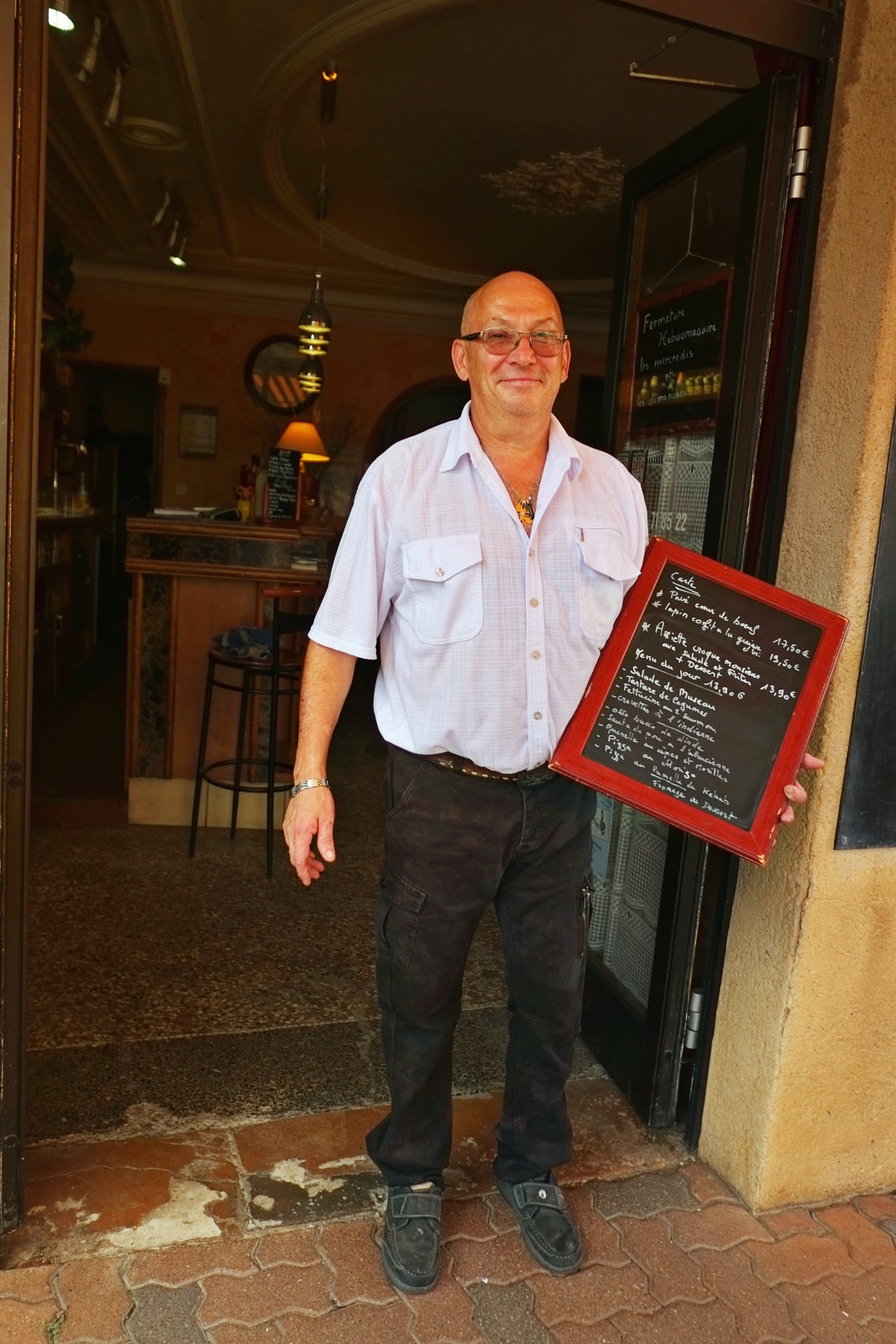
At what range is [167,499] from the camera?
932 cm

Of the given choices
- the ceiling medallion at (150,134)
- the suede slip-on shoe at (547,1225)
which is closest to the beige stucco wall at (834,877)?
the suede slip-on shoe at (547,1225)

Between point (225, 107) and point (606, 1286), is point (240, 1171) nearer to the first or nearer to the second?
point (606, 1286)

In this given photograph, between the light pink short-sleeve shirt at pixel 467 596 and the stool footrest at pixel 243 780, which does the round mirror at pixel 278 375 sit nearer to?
the stool footrest at pixel 243 780

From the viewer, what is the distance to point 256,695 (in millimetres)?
4516

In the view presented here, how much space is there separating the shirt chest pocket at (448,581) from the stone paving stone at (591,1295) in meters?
1.28

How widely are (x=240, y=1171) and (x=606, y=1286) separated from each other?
819 millimetres

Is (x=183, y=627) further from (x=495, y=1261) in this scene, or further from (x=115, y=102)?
(x=495, y=1261)

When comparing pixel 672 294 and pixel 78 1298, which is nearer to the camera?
pixel 78 1298

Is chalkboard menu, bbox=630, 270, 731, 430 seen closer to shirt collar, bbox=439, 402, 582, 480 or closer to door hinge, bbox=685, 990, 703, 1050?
shirt collar, bbox=439, 402, 582, 480

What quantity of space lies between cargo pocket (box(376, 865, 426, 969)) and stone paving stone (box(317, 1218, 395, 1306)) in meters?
0.59

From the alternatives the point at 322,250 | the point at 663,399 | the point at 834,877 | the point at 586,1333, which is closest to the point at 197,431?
the point at 322,250

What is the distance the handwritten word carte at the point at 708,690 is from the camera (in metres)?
2.10

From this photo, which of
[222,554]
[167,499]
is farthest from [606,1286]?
[167,499]

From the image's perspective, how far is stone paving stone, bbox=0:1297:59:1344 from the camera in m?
1.81
